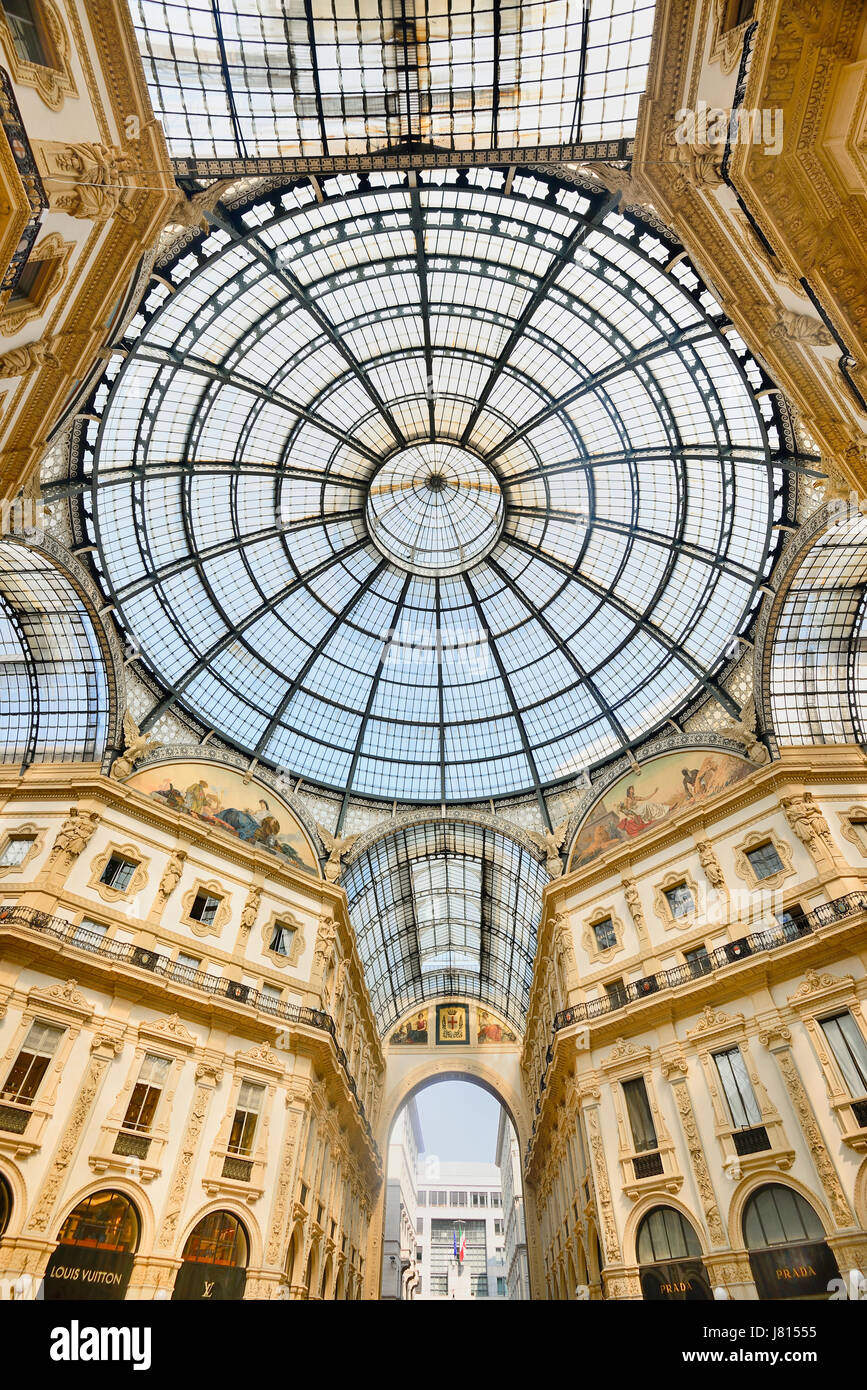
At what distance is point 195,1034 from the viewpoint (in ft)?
85.5

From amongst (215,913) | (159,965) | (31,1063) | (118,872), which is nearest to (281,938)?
(215,913)

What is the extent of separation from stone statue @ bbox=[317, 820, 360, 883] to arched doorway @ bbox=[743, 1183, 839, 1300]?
20910 millimetres

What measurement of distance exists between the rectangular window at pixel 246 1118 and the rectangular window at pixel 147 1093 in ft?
9.76

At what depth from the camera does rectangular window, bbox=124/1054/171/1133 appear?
2334 centimetres

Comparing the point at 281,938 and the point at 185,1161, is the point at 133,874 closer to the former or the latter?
Result: the point at 281,938

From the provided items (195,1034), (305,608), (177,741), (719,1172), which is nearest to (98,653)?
(177,741)

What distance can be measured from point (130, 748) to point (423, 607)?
18.0 metres

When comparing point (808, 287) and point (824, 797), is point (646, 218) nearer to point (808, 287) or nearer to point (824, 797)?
point (808, 287)

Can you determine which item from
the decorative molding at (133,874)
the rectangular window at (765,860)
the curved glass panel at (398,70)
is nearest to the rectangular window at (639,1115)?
the rectangular window at (765,860)

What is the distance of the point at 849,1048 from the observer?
70.4 feet

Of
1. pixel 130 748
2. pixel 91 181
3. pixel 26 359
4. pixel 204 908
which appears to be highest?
pixel 130 748

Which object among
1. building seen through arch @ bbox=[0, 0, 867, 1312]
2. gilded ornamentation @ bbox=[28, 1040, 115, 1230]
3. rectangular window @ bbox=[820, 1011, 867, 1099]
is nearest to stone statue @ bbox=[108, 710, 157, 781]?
building seen through arch @ bbox=[0, 0, 867, 1312]
